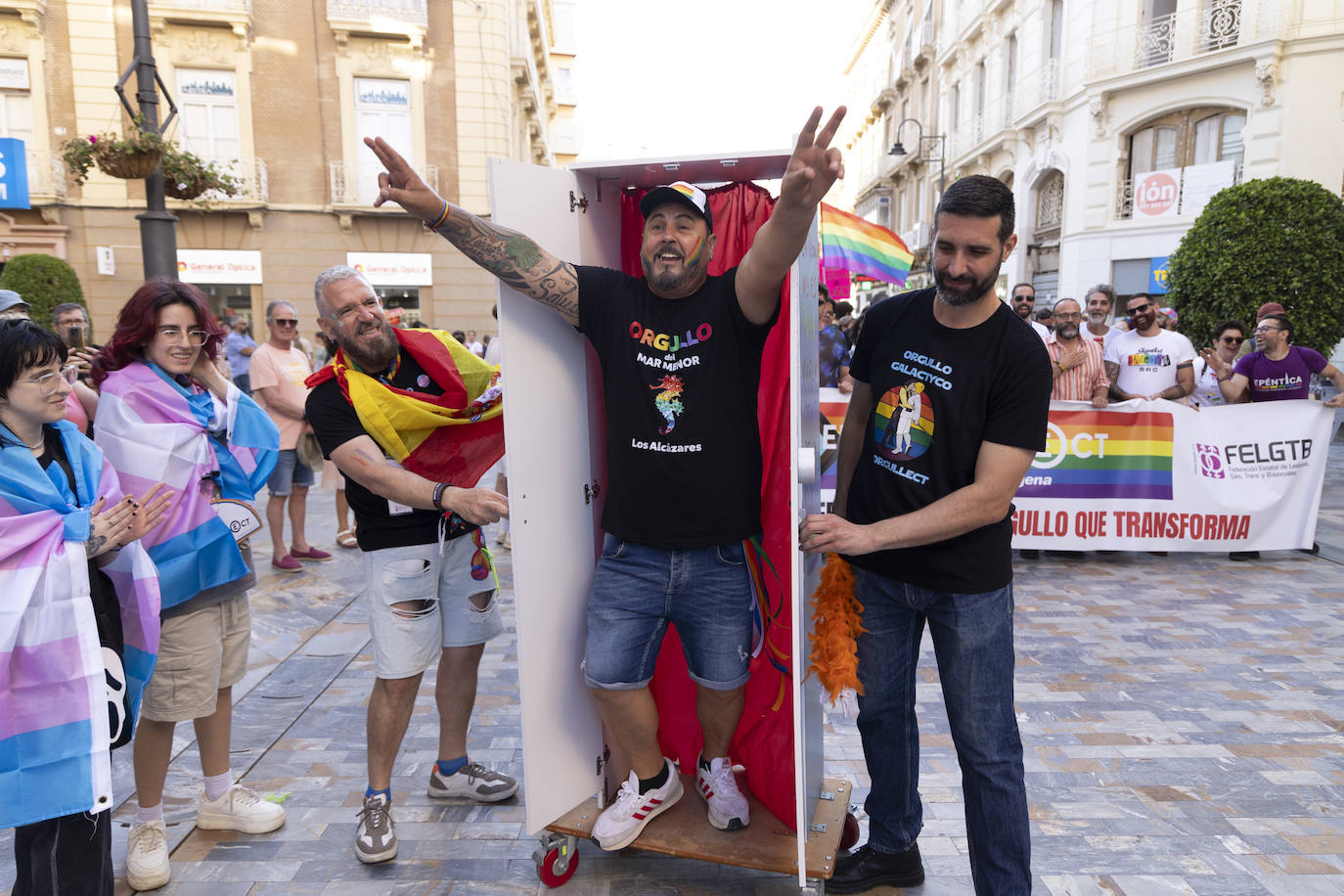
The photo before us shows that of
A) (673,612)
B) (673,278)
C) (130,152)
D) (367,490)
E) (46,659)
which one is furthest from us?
(130,152)

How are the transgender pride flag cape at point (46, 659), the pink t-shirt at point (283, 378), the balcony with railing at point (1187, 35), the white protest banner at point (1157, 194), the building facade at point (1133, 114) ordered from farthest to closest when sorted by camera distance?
the white protest banner at point (1157, 194) → the balcony with railing at point (1187, 35) → the building facade at point (1133, 114) → the pink t-shirt at point (283, 378) → the transgender pride flag cape at point (46, 659)

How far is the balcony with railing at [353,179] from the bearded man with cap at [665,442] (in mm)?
19486

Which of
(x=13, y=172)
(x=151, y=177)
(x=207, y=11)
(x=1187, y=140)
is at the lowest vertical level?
(x=151, y=177)

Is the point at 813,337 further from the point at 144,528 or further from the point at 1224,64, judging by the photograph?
the point at 1224,64

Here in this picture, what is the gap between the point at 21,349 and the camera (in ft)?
7.20

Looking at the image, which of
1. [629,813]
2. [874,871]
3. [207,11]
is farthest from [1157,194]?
[207,11]

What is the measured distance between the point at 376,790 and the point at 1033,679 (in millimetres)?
3302

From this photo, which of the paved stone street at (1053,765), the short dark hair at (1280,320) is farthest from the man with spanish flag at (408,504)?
the short dark hair at (1280,320)

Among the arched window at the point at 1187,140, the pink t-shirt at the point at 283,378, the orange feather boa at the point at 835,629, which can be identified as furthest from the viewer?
the arched window at the point at 1187,140

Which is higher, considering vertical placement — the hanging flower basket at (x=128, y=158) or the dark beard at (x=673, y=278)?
the hanging flower basket at (x=128, y=158)

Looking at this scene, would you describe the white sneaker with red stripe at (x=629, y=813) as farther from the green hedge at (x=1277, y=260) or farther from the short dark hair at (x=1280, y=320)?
the green hedge at (x=1277, y=260)

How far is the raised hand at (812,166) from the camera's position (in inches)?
77.5

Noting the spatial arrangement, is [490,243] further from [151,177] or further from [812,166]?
[151,177]

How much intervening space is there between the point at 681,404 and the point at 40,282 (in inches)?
648
